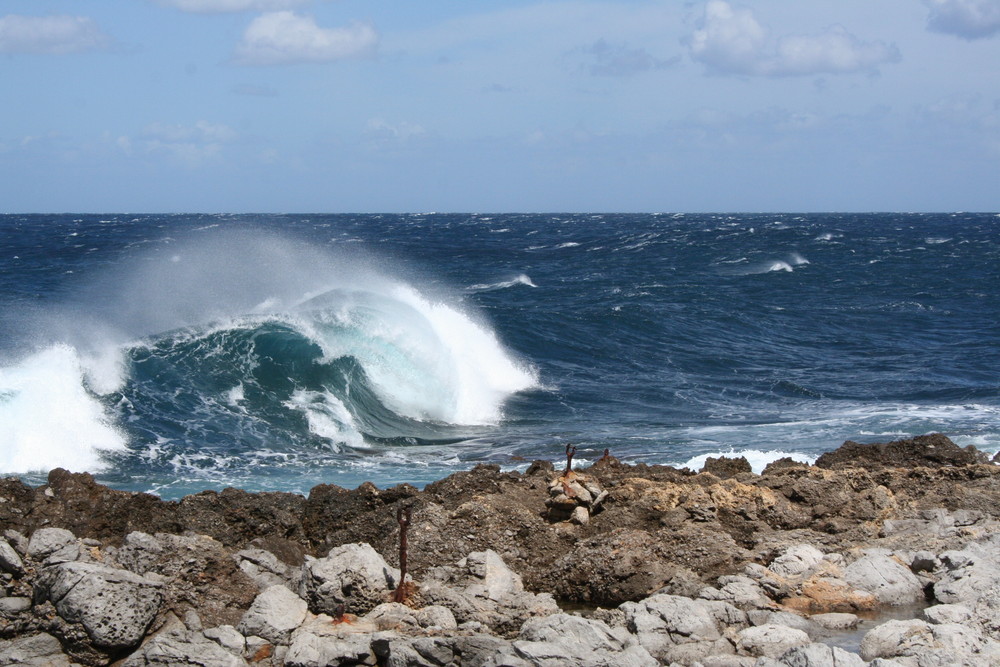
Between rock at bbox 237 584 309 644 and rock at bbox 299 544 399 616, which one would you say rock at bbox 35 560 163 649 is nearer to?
rock at bbox 237 584 309 644

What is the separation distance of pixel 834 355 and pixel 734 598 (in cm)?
1749

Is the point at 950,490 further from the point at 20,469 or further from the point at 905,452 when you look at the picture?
the point at 20,469

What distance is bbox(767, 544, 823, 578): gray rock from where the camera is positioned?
27.0 feet

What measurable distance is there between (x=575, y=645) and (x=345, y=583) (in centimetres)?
182

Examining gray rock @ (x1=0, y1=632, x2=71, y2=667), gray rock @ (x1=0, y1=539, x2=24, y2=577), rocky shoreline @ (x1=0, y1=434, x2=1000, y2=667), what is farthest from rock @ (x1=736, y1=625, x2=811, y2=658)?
gray rock @ (x1=0, y1=539, x2=24, y2=577)

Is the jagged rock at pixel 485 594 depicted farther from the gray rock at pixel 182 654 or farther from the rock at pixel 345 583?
the gray rock at pixel 182 654

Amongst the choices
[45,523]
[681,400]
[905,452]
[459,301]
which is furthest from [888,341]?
[45,523]

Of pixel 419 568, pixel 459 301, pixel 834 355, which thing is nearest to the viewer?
pixel 419 568

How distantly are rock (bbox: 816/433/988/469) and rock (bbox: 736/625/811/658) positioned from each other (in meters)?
4.98

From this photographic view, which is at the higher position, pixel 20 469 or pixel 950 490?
pixel 950 490

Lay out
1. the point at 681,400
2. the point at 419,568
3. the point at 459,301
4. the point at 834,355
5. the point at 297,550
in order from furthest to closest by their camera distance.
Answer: the point at 459,301, the point at 834,355, the point at 681,400, the point at 297,550, the point at 419,568

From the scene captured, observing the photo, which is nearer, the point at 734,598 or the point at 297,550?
the point at 734,598

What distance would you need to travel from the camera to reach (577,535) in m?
9.04

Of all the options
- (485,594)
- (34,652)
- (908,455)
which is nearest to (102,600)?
(34,652)
